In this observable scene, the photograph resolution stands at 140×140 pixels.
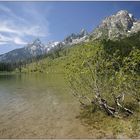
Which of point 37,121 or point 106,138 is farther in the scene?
point 37,121

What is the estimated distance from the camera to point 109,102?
1243 inches

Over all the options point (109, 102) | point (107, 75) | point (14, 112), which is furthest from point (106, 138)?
point (14, 112)

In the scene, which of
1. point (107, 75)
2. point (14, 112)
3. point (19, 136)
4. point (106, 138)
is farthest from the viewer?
point (14, 112)

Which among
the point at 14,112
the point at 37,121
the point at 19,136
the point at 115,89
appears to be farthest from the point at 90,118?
the point at 14,112

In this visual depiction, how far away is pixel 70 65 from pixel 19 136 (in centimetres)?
1076

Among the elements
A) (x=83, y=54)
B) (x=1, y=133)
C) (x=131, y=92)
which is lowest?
(x=1, y=133)

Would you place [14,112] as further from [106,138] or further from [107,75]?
[106,138]

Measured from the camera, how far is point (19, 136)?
21.1 meters

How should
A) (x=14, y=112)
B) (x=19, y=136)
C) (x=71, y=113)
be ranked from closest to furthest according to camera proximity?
(x=19, y=136) → (x=71, y=113) → (x=14, y=112)

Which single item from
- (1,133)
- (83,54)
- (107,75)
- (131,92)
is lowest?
(1,133)

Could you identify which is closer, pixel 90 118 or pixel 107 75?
pixel 90 118

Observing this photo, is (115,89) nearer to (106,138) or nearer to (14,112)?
(106,138)

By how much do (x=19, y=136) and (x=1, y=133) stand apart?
2.38 m

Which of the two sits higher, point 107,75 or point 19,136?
point 107,75
